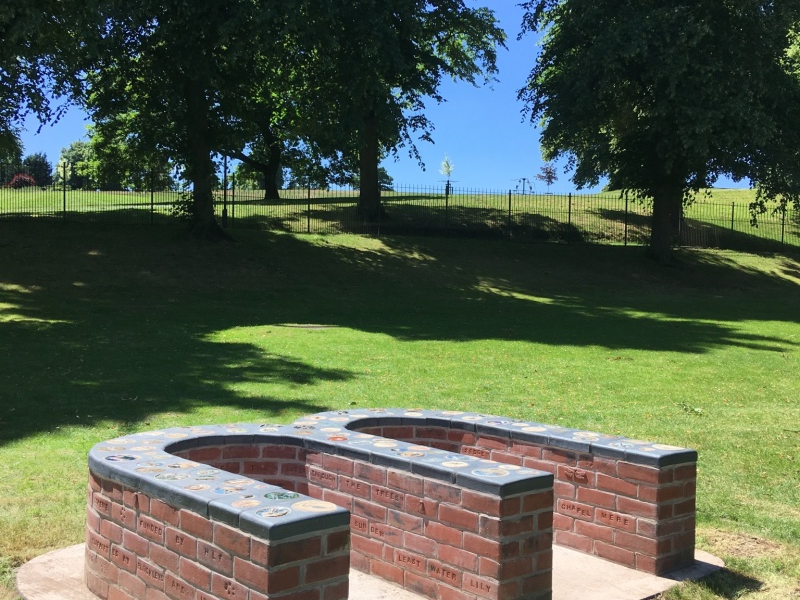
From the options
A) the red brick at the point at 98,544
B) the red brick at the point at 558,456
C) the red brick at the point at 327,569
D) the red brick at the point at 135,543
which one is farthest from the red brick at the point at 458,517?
the red brick at the point at 98,544

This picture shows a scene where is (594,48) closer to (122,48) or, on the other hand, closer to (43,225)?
(122,48)

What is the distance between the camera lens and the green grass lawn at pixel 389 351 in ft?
21.3

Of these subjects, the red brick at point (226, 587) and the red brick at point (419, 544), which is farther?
the red brick at point (419, 544)

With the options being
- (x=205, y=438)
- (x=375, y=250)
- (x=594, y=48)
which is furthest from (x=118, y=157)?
(x=205, y=438)

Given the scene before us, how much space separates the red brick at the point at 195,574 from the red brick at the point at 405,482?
4.16ft

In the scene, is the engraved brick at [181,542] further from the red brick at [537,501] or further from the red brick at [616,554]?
the red brick at [616,554]

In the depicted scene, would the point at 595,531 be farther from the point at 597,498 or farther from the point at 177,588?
the point at 177,588

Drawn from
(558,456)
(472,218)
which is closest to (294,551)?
(558,456)

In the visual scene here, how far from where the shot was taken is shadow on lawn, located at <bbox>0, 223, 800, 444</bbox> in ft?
34.9

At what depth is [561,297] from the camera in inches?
966

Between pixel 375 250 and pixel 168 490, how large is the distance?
24252mm

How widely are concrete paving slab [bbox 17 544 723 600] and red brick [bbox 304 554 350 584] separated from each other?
1.15 m

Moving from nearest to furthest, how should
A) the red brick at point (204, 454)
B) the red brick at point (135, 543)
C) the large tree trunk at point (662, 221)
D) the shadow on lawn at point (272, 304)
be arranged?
1. the red brick at point (135, 543)
2. the red brick at point (204, 454)
3. the shadow on lawn at point (272, 304)
4. the large tree trunk at point (662, 221)

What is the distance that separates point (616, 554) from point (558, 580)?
509mm
